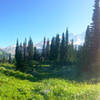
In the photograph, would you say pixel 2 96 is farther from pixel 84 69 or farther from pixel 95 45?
pixel 95 45

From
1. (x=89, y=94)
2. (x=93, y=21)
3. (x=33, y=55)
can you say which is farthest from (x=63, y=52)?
(x=89, y=94)

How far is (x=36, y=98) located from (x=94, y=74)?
18.5 meters

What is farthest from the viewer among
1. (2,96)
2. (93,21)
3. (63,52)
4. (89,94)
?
(63,52)

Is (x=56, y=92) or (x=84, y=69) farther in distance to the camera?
(x=84, y=69)

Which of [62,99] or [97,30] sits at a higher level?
[97,30]

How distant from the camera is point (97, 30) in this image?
26.5m

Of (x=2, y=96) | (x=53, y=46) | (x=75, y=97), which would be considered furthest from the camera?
(x=53, y=46)

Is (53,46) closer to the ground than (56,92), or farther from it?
farther from it

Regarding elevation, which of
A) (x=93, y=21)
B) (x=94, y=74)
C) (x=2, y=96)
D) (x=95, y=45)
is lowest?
(x=94, y=74)

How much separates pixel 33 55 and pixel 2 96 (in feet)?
269

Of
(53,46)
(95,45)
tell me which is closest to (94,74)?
(95,45)

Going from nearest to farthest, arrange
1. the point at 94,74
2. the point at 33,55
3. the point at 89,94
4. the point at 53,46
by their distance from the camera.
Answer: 1. the point at 89,94
2. the point at 94,74
3. the point at 53,46
4. the point at 33,55

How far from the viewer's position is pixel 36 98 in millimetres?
7402

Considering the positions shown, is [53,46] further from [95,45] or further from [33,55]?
[95,45]
